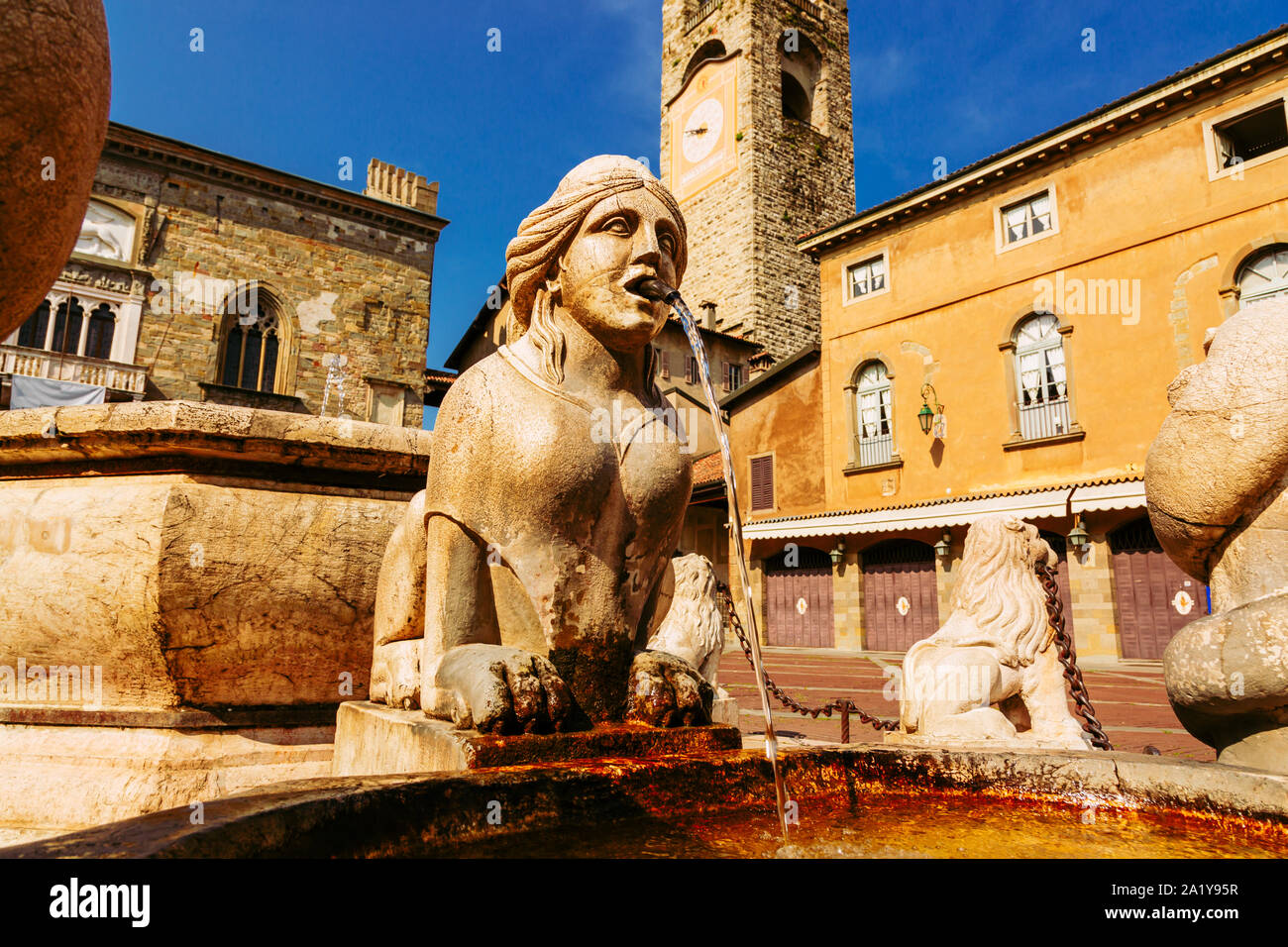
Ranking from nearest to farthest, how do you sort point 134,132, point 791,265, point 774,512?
point 774,512
point 134,132
point 791,265

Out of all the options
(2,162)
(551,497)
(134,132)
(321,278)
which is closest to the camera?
(2,162)

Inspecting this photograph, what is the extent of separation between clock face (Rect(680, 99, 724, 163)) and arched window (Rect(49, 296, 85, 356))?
21656 mm

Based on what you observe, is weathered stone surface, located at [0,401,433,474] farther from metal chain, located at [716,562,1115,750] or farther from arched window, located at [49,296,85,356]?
arched window, located at [49,296,85,356]

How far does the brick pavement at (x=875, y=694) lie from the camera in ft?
18.9

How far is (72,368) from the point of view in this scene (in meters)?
21.0

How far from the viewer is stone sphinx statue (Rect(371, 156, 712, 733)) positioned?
1.90 metres

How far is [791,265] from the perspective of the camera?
28969mm

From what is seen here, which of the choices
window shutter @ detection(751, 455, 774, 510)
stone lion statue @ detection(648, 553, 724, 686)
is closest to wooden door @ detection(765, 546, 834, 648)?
window shutter @ detection(751, 455, 774, 510)

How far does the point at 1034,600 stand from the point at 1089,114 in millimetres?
15144

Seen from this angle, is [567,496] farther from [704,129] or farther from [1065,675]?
[704,129]

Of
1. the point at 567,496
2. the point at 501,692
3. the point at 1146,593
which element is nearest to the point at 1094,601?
the point at 1146,593

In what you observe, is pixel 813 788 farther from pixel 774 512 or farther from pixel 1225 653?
pixel 774 512

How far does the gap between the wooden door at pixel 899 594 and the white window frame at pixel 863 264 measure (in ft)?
19.7
